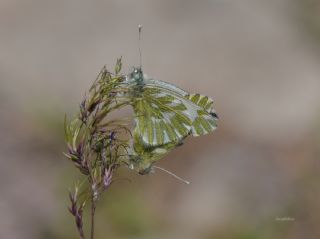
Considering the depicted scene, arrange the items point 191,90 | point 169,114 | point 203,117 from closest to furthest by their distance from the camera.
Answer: point 203,117
point 169,114
point 191,90

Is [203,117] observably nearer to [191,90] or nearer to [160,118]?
[160,118]

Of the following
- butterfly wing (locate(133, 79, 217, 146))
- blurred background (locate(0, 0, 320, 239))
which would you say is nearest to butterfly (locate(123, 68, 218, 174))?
butterfly wing (locate(133, 79, 217, 146))

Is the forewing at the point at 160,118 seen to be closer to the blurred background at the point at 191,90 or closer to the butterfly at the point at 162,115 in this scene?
the butterfly at the point at 162,115

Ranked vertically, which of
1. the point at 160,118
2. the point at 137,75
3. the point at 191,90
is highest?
the point at 137,75

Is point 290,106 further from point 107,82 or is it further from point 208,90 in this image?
point 107,82

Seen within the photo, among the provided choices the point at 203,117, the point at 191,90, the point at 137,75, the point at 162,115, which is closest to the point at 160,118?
the point at 162,115

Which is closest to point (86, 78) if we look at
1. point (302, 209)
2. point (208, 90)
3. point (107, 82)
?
point (208, 90)
